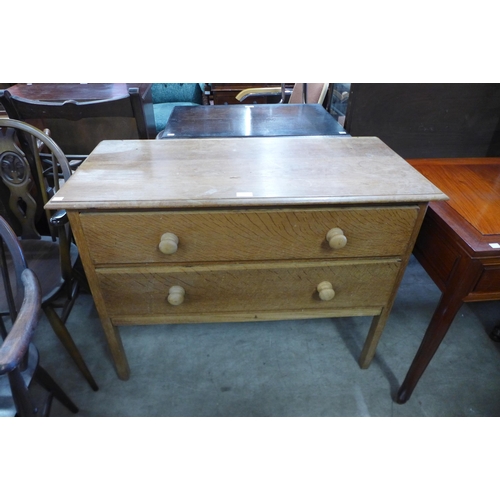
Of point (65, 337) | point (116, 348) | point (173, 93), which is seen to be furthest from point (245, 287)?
point (173, 93)

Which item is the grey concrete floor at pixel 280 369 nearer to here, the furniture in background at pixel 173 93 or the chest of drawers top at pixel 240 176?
the chest of drawers top at pixel 240 176

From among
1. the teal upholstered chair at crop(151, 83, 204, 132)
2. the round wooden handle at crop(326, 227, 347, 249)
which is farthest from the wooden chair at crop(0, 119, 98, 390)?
the teal upholstered chair at crop(151, 83, 204, 132)

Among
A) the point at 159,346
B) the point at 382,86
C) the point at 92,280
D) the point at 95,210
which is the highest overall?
the point at 382,86

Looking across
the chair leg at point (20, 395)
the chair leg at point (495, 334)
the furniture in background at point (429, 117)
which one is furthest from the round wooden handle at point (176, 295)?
the chair leg at point (495, 334)

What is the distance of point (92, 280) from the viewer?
905 mm

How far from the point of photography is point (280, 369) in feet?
4.27

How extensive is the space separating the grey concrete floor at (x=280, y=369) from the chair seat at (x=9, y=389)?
0.45 meters

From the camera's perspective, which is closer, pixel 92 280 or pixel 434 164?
pixel 92 280

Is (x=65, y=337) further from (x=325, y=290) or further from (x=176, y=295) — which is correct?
(x=325, y=290)

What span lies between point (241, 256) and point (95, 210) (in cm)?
37

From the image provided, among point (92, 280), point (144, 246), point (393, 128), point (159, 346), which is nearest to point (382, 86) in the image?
point (393, 128)

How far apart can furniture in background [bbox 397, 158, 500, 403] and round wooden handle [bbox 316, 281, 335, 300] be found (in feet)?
0.97

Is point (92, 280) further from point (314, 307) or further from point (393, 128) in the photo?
point (393, 128)

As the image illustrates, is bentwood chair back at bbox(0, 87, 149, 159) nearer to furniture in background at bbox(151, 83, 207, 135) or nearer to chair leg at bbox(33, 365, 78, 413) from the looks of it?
chair leg at bbox(33, 365, 78, 413)
